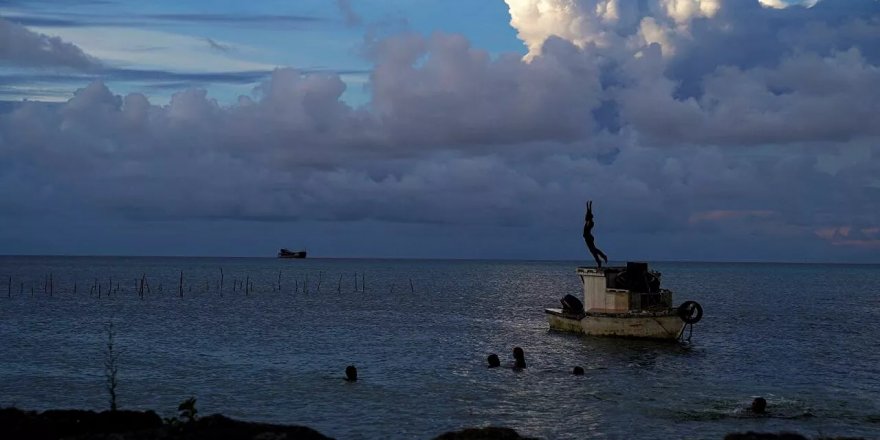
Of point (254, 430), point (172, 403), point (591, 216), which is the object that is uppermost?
point (591, 216)

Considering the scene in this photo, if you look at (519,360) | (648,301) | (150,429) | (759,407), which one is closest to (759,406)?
(759,407)

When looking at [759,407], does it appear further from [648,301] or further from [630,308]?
[648,301]

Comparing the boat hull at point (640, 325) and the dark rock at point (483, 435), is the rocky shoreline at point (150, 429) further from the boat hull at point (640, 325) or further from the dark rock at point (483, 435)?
the boat hull at point (640, 325)

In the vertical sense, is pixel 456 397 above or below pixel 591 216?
below

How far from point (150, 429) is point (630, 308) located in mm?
38692

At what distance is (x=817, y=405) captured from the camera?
3231 centimetres

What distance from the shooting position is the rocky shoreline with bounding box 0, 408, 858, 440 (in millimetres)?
17531

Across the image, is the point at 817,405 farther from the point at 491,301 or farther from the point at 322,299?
the point at 322,299

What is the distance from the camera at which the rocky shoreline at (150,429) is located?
690 inches

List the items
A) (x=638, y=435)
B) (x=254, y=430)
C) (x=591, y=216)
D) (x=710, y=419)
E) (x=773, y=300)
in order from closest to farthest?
(x=254, y=430) → (x=638, y=435) → (x=710, y=419) → (x=591, y=216) → (x=773, y=300)

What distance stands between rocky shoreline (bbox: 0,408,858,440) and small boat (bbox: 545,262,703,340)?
31720mm

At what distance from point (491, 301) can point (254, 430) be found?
88.2 m

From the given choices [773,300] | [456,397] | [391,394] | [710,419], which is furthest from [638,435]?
[773,300]

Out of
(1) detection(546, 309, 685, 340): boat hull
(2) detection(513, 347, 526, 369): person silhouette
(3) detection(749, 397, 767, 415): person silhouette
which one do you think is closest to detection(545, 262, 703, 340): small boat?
(1) detection(546, 309, 685, 340): boat hull
